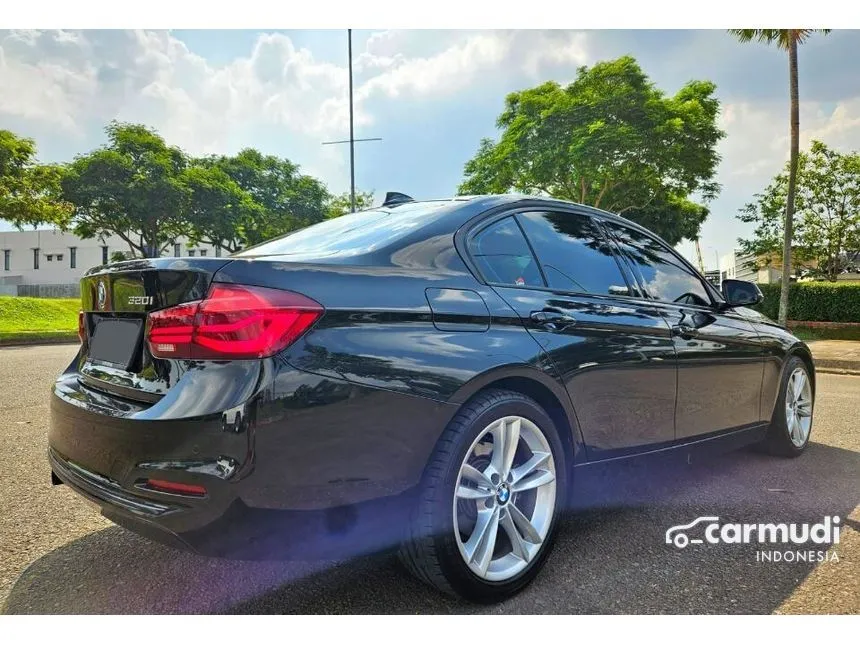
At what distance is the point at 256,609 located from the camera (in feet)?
7.05

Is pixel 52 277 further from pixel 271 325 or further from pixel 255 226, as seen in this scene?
pixel 271 325

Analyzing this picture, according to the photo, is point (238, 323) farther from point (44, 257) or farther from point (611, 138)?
point (44, 257)

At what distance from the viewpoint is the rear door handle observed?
3.12m

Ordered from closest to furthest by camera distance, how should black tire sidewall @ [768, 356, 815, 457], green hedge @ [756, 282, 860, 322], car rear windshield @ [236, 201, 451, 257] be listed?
car rear windshield @ [236, 201, 451, 257] → black tire sidewall @ [768, 356, 815, 457] → green hedge @ [756, 282, 860, 322]

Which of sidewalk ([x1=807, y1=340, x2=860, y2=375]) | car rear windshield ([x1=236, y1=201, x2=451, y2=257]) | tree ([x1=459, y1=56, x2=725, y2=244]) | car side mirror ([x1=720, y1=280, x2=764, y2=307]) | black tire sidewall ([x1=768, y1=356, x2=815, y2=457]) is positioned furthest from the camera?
tree ([x1=459, y1=56, x2=725, y2=244])

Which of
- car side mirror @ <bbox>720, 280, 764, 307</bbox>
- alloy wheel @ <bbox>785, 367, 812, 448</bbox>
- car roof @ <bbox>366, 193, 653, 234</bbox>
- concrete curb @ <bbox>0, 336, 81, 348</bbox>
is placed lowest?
concrete curb @ <bbox>0, 336, 81, 348</bbox>

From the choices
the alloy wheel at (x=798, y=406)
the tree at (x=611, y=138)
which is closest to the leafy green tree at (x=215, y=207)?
the tree at (x=611, y=138)

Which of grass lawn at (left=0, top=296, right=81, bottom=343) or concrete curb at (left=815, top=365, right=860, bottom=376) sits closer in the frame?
concrete curb at (left=815, top=365, right=860, bottom=376)

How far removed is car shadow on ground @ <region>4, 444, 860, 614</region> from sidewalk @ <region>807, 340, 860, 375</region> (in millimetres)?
8494

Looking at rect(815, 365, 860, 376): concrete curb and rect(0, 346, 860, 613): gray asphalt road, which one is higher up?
rect(0, 346, 860, 613): gray asphalt road

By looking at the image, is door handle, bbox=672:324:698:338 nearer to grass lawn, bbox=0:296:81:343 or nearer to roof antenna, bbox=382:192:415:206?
roof antenna, bbox=382:192:415:206

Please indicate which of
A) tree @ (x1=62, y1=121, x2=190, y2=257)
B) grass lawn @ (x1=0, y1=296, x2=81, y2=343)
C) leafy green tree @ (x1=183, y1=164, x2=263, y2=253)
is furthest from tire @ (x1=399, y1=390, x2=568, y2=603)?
leafy green tree @ (x1=183, y1=164, x2=263, y2=253)

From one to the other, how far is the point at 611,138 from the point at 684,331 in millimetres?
16455

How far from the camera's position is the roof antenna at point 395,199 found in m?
3.22
